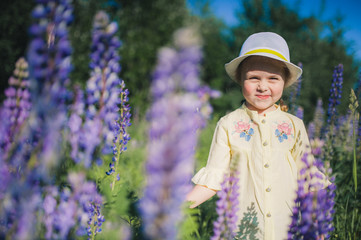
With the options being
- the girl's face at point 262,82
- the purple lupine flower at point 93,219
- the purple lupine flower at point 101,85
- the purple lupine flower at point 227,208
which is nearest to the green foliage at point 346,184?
the girl's face at point 262,82

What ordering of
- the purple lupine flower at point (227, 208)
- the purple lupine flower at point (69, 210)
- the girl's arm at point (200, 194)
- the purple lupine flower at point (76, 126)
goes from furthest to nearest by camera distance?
1. the girl's arm at point (200, 194)
2. the purple lupine flower at point (227, 208)
3. the purple lupine flower at point (76, 126)
4. the purple lupine flower at point (69, 210)

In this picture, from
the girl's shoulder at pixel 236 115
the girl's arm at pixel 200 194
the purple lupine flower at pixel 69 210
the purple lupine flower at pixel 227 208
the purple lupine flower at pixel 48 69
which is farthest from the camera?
the girl's shoulder at pixel 236 115

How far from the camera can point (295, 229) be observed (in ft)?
5.15

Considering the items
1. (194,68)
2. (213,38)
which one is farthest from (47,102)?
(213,38)

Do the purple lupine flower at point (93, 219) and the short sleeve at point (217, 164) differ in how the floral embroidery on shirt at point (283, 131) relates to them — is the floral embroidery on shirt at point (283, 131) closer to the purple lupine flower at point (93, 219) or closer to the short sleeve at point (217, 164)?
the short sleeve at point (217, 164)

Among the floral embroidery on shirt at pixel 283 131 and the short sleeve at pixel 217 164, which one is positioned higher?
the floral embroidery on shirt at pixel 283 131

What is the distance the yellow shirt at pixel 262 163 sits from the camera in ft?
8.02

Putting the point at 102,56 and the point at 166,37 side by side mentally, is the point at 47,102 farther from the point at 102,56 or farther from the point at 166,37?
the point at 166,37

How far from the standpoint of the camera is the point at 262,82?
8.38 ft

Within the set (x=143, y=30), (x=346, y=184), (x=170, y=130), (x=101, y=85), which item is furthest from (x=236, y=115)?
(x=143, y=30)

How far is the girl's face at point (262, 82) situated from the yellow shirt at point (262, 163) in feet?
0.50

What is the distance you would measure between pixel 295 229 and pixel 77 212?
3.71ft

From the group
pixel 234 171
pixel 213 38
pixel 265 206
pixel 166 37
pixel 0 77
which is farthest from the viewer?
pixel 213 38

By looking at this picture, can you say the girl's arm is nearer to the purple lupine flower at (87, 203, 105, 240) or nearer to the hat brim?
the purple lupine flower at (87, 203, 105, 240)
